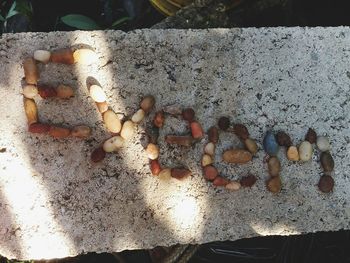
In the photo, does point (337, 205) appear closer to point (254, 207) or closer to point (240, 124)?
point (254, 207)

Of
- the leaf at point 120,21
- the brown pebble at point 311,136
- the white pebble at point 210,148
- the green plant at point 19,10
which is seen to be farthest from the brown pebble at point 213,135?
the green plant at point 19,10

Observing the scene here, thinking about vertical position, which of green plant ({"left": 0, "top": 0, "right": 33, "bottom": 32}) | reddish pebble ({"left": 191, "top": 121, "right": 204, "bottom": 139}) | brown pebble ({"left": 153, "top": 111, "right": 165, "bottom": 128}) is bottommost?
reddish pebble ({"left": 191, "top": 121, "right": 204, "bottom": 139})

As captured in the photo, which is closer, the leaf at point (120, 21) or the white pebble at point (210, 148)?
the white pebble at point (210, 148)

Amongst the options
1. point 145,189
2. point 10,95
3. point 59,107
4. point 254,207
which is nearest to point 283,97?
point 254,207

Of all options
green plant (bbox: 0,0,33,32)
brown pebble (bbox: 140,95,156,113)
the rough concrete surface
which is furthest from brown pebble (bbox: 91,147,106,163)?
green plant (bbox: 0,0,33,32)

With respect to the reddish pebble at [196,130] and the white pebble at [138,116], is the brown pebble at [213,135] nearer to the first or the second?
the reddish pebble at [196,130]

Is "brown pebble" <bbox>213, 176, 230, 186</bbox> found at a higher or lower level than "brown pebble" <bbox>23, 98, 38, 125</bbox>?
lower

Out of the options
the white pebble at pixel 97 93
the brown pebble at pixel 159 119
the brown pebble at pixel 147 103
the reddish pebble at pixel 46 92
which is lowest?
the brown pebble at pixel 159 119

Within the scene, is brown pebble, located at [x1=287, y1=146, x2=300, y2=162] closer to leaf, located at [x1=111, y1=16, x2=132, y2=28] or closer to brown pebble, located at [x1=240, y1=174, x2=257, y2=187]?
brown pebble, located at [x1=240, y1=174, x2=257, y2=187]
